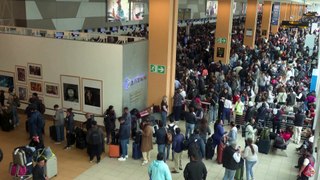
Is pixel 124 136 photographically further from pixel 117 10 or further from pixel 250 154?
pixel 117 10

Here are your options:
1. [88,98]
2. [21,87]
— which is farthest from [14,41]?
[88,98]

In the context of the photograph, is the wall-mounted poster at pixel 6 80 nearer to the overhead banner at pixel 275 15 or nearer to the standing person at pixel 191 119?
the standing person at pixel 191 119

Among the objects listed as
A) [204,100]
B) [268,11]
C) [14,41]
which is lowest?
[204,100]

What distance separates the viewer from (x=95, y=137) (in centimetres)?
899

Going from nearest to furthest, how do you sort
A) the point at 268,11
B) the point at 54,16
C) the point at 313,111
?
the point at 313,111 < the point at 54,16 < the point at 268,11

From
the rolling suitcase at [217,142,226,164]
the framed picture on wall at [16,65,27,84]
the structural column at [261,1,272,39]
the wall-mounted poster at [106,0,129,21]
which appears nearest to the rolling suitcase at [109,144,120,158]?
the rolling suitcase at [217,142,226,164]

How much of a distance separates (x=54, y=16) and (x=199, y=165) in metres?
15.0

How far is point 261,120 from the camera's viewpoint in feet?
39.0

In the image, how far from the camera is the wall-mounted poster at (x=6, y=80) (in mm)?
12930

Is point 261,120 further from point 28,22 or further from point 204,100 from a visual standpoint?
point 28,22

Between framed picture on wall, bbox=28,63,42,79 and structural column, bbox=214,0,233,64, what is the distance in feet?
35.8

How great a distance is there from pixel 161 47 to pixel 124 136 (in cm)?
420

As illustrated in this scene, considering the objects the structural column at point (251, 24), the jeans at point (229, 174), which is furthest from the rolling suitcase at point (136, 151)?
the structural column at point (251, 24)

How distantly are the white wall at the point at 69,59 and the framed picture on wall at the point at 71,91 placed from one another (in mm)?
177
